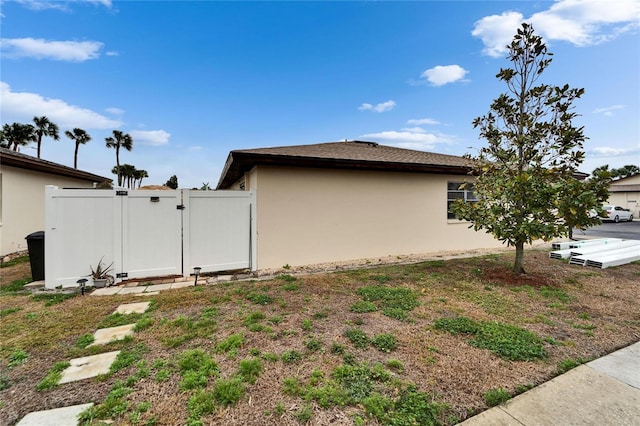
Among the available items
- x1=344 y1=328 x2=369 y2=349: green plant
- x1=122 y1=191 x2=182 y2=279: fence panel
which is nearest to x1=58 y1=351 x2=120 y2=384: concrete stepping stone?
x1=344 y1=328 x2=369 y2=349: green plant

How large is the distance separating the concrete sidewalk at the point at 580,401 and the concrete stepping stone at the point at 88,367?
10.2ft

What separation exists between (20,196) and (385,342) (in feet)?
35.3

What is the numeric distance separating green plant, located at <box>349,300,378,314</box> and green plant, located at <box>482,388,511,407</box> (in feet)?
6.12

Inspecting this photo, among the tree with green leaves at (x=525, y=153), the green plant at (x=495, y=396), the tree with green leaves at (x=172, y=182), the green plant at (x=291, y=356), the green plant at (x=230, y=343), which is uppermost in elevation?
the tree with green leaves at (x=172, y=182)

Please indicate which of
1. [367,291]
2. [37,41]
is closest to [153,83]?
[37,41]

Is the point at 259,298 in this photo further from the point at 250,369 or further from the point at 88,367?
the point at 88,367

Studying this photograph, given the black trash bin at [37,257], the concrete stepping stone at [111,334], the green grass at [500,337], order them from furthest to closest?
the black trash bin at [37,257] → the concrete stepping stone at [111,334] → the green grass at [500,337]

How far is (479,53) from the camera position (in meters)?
9.70


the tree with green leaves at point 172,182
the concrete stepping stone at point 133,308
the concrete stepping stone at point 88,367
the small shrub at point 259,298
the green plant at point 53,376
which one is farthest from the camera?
the tree with green leaves at point 172,182

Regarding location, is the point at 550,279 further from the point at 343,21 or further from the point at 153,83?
the point at 153,83

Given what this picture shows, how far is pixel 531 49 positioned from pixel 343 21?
7.31 meters

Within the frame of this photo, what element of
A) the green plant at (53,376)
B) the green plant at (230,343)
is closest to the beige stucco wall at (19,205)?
the green plant at (53,376)

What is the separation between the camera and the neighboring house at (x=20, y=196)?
740 cm

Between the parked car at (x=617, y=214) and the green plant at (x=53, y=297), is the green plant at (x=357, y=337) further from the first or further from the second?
the parked car at (x=617, y=214)
